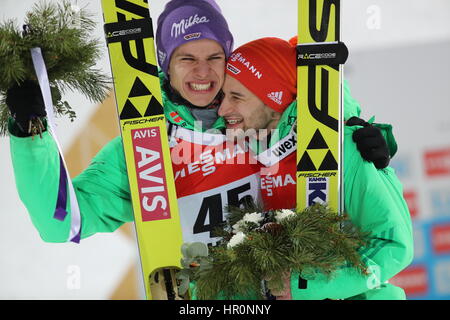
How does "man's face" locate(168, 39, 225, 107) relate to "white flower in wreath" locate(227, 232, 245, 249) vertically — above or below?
above

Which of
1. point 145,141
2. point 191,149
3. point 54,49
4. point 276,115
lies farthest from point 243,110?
point 54,49

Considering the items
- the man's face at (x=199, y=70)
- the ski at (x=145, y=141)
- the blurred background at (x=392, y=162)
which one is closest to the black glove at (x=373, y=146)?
the man's face at (x=199, y=70)

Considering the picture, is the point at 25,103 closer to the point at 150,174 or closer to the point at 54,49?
the point at 54,49

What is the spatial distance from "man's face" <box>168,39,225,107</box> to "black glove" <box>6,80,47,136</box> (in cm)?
47

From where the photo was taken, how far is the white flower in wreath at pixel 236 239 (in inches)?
76.0

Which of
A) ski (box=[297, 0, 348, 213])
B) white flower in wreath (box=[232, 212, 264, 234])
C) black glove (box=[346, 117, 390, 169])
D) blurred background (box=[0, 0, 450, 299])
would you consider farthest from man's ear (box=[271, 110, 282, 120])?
blurred background (box=[0, 0, 450, 299])

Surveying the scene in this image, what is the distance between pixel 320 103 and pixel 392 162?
1079mm

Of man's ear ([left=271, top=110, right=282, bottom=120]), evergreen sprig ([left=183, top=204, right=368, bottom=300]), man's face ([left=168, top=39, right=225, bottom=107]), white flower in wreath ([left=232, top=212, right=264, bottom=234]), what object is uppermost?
man's face ([left=168, top=39, right=225, bottom=107])

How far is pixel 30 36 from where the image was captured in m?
1.91

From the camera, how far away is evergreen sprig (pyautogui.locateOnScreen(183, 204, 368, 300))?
1.85 m

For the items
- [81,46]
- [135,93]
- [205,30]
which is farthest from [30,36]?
[205,30]

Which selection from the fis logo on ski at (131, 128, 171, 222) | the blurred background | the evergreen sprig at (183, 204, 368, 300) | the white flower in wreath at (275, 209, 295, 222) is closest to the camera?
the evergreen sprig at (183, 204, 368, 300)

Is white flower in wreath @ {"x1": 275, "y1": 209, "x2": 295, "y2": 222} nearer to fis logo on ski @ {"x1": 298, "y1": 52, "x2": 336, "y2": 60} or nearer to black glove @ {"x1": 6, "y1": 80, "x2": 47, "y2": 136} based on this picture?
fis logo on ski @ {"x1": 298, "y1": 52, "x2": 336, "y2": 60}

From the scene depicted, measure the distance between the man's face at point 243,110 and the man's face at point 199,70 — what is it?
0.13 ft
